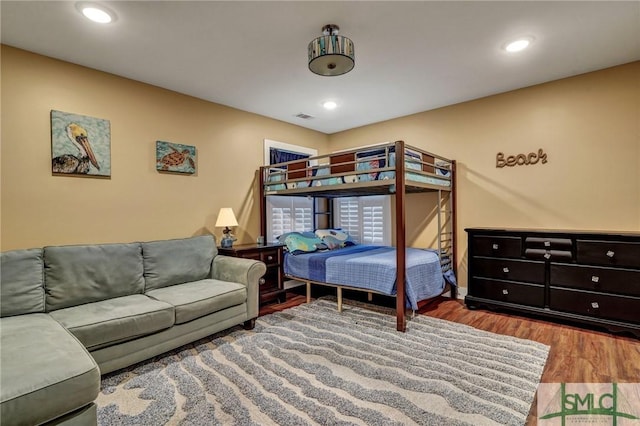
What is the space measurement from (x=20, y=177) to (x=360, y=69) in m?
3.21

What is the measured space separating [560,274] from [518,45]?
7.35 ft

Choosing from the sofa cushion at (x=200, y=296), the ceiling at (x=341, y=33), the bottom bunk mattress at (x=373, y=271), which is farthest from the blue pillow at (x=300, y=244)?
the ceiling at (x=341, y=33)

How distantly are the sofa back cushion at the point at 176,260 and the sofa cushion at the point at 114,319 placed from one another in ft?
1.36

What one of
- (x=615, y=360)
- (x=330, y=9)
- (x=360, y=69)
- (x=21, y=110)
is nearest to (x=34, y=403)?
(x=21, y=110)

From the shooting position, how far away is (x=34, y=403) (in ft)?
4.44

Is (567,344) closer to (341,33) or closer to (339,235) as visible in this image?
(339,235)

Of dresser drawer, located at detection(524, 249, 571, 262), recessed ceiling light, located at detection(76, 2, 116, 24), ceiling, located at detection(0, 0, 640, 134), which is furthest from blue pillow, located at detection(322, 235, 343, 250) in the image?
recessed ceiling light, located at detection(76, 2, 116, 24)

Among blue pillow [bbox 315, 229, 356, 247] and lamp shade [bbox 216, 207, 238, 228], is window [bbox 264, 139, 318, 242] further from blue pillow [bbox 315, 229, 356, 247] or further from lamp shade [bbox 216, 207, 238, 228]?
lamp shade [bbox 216, 207, 238, 228]

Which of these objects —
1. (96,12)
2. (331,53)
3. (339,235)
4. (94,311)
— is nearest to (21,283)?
(94,311)

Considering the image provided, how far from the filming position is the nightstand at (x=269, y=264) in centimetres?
364

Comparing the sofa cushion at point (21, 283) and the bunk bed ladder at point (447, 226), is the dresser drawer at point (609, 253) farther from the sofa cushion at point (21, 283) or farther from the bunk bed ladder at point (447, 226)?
the sofa cushion at point (21, 283)

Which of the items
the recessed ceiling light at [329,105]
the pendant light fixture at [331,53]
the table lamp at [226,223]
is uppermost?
the recessed ceiling light at [329,105]

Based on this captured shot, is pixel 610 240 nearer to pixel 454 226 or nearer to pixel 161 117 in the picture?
pixel 454 226

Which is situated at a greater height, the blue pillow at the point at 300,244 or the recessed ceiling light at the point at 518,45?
the recessed ceiling light at the point at 518,45
